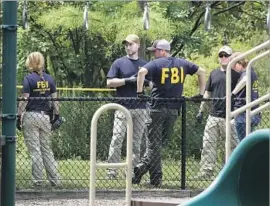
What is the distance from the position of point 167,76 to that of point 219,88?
0.89m

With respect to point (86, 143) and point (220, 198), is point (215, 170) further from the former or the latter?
point (220, 198)

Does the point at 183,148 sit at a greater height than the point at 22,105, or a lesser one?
lesser

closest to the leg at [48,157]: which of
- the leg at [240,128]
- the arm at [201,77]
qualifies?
the arm at [201,77]

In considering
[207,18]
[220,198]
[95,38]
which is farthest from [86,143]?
[95,38]

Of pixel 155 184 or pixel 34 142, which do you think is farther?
pixel 155 184

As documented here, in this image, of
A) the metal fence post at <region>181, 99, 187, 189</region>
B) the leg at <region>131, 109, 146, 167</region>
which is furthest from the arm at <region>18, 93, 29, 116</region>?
the metal fence post at <region>181, 99, 187, 189</region>

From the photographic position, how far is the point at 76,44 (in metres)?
20.5

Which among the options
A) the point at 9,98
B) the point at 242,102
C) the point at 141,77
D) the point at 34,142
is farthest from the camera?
the point at 34,142

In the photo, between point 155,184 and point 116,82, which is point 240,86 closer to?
point 116,82

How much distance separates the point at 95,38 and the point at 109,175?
943cm

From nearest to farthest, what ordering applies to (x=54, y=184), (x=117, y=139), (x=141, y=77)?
(x=141, y=77), (x=54, y=184), (x=117, y=139)

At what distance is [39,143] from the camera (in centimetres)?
1054

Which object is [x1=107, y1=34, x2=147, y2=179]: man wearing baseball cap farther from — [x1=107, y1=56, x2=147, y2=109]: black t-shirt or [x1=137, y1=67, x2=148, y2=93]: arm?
[x1=137, y1=67, x2=148, y2=93]: arm

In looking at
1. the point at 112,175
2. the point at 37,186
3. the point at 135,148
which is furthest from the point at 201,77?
the point at 37,186
